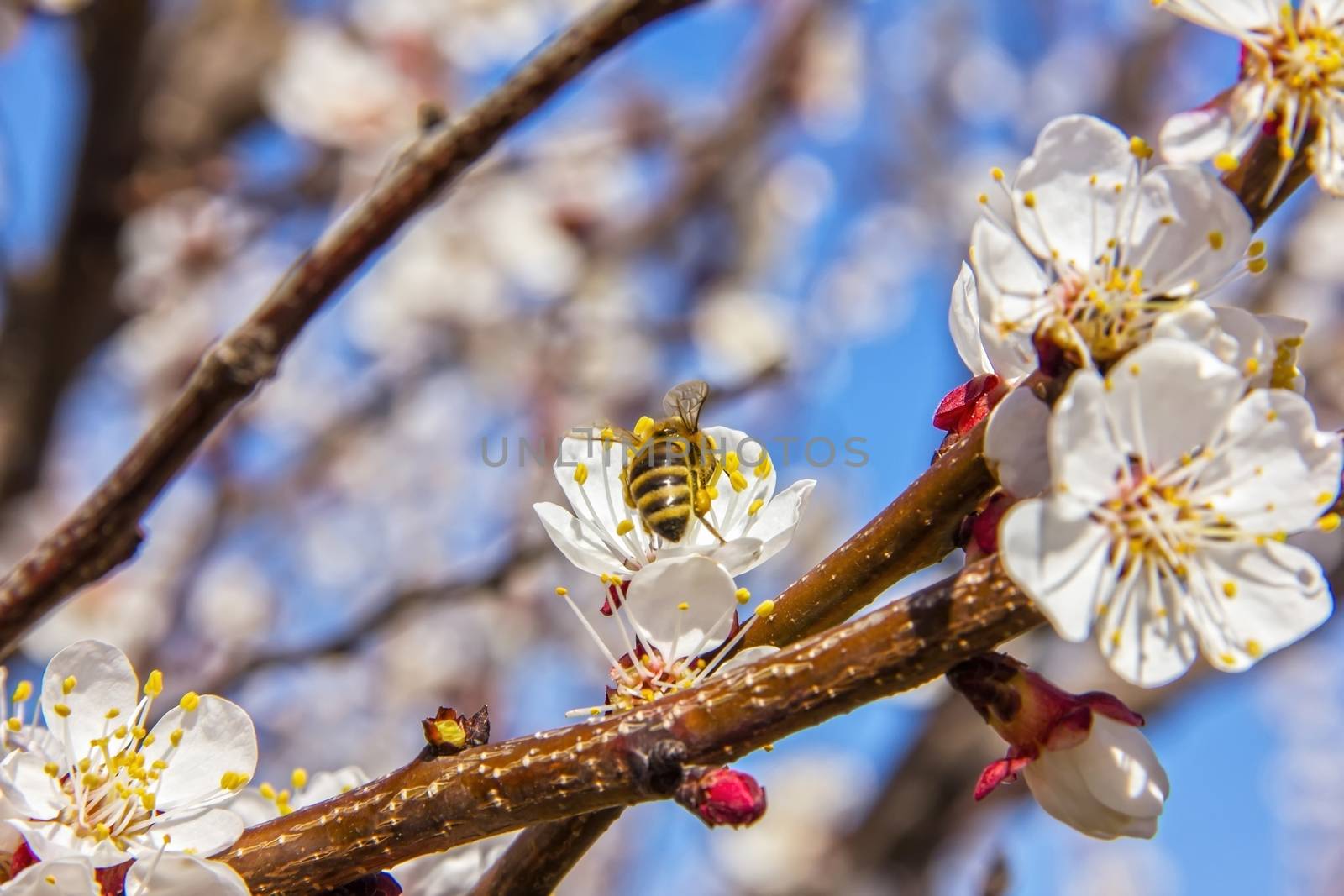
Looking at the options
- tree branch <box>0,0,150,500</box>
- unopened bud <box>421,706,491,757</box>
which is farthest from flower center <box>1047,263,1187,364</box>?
tree branch <box>0,0,150,500</box>

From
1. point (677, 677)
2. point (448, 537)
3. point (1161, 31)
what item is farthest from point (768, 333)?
point (677, 677)

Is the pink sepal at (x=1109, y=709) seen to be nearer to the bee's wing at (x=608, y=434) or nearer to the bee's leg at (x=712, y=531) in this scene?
the bee's leg at (x=712, y=531)

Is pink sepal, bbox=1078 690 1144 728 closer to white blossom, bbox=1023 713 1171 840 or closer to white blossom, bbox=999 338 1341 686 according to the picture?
white blossom, bbox=1023 713 1171 840

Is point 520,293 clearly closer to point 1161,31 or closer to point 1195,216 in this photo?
point 1161,31

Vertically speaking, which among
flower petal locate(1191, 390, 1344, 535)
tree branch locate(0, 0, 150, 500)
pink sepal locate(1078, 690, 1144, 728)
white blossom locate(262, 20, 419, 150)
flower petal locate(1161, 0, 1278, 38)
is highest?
white blossom locate(262, 20, 419, 150)

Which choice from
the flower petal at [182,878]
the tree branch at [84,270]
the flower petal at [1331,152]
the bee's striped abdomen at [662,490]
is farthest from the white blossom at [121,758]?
the tree branch at [84,270]

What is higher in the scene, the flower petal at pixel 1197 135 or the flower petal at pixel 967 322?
the flower petal at pixel 967 322

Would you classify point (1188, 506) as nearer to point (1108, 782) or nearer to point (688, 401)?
point (1108, 782)
